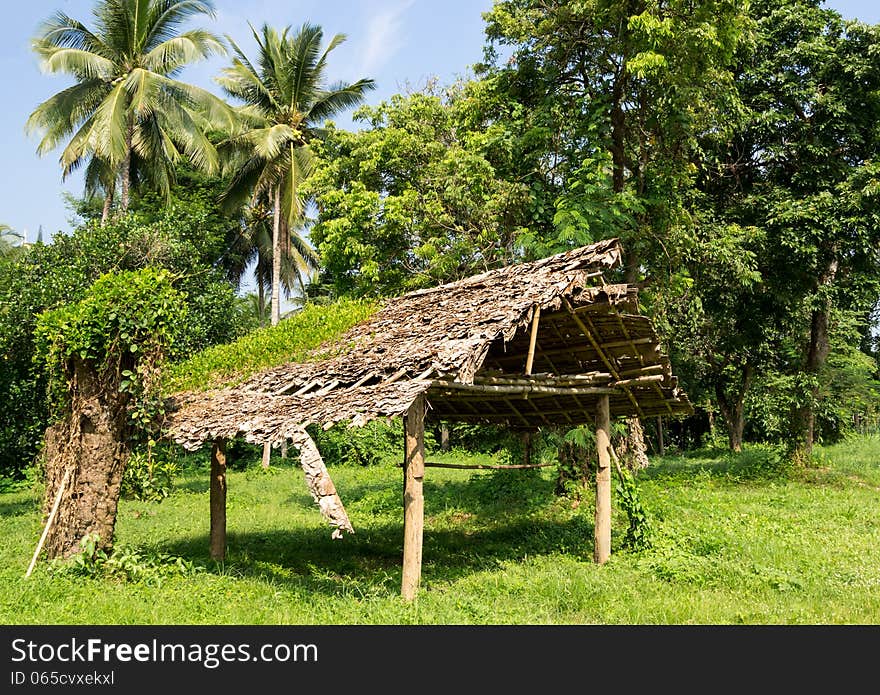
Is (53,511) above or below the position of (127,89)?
below

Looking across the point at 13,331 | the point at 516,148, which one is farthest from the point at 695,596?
the point at 13,331

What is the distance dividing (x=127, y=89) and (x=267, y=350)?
13742mm

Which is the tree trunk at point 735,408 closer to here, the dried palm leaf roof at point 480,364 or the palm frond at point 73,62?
the dried palm leaf roof at point 480,364

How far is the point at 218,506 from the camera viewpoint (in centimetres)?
1025

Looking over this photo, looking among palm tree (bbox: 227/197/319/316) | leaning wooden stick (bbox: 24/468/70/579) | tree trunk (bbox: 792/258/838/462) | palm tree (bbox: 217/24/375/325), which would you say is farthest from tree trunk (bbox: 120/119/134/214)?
tree trunk (bbox: 792/258/838/462)

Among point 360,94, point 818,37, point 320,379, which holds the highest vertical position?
point 360,94

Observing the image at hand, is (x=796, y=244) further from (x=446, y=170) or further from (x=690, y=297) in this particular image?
(x=446, y=170)

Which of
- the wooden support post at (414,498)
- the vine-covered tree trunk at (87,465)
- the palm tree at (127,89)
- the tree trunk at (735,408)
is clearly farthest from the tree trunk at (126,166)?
the tree trunk at (735,408)

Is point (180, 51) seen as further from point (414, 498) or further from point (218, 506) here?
point (414, 498)

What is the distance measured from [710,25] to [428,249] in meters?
6.64

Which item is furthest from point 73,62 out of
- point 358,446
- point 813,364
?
point 813,364

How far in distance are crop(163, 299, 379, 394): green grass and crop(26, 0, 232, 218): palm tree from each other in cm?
1135

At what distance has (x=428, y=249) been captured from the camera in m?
15.5
